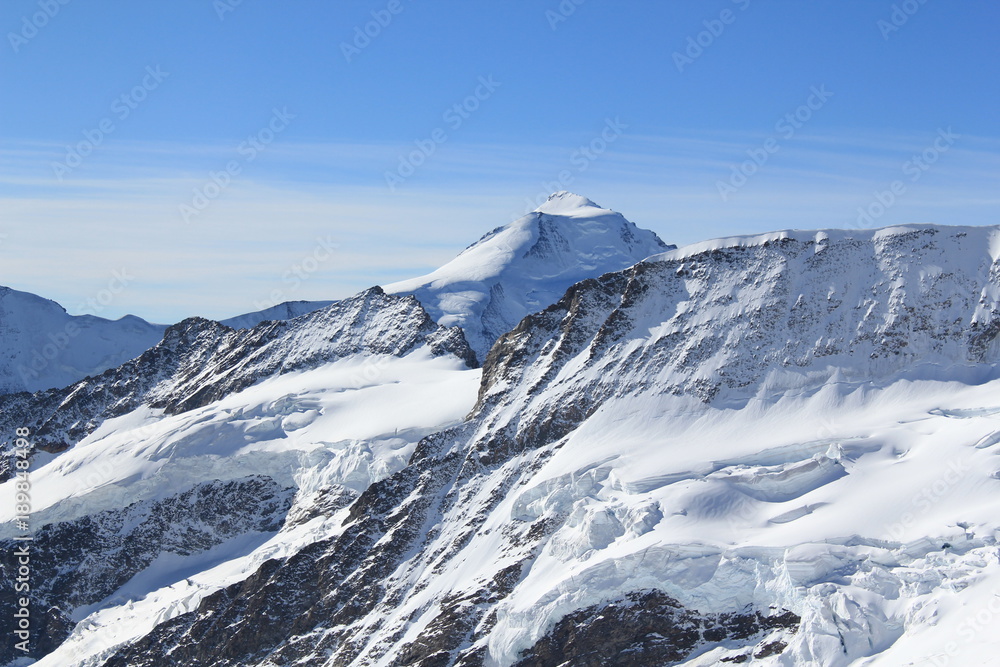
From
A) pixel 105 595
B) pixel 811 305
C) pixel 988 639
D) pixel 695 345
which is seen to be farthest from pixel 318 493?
pixel 988 639

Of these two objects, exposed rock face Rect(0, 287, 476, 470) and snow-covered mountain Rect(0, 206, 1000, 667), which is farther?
exposed rock face Rect(0, 287, 476, 470)

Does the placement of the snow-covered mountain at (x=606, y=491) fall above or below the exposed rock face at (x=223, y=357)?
below

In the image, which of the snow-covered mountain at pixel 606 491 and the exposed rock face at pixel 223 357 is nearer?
the snow-covered mountain at pixel 606 491

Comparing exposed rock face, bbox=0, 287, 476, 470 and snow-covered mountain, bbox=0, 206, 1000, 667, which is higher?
exposed rock face, bbox=0, 287, 476, 470

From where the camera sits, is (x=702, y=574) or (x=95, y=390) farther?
(x=95, y=390)

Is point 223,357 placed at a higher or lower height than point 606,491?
higher

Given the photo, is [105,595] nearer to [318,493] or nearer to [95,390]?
[318,493]

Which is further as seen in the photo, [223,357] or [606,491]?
[223,357]

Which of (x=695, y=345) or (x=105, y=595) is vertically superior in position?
(x=695, y=345)
